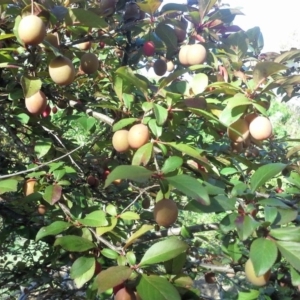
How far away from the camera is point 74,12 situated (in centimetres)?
89

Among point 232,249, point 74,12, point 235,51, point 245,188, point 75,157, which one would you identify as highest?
point 74,12

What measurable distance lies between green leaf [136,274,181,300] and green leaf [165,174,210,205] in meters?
0.15

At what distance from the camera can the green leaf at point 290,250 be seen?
685mm

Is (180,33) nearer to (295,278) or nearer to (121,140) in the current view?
(121,140)

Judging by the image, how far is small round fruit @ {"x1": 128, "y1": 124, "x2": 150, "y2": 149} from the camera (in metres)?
0.83

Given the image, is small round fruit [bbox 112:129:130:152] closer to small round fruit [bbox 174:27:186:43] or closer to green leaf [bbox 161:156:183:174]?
green leaf [bbox 161:156:183:174]

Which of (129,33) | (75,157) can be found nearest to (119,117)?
(75,157)

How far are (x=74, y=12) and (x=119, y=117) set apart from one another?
0.23 m

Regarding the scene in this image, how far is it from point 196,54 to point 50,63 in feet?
1.08

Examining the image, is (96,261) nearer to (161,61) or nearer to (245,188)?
(245,188)

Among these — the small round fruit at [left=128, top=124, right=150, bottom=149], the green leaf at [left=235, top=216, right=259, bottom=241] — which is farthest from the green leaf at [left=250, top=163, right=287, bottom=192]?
the small round fruit at [left=128, top=124, right=150, bottom=149]

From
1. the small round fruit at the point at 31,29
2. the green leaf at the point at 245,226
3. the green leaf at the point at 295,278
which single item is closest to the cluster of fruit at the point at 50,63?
the small round fruit at the point at 31,29

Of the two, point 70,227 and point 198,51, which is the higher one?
point 198,51

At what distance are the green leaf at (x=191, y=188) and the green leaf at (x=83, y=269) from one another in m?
0.24
